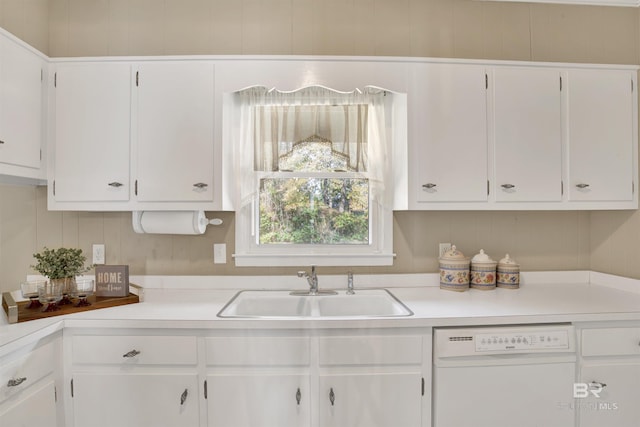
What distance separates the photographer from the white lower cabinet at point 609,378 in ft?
5.18

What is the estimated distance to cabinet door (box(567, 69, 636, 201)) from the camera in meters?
1.90

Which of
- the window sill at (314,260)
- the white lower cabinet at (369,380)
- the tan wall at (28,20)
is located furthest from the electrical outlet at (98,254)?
the white lower cabinet at (369,380)

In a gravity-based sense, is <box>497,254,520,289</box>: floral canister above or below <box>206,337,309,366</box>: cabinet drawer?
above

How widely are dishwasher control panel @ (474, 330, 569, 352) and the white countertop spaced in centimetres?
5

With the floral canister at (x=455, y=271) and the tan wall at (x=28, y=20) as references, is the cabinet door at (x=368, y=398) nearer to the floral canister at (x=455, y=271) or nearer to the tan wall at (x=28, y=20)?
the floral canister at (x=455, y=271)

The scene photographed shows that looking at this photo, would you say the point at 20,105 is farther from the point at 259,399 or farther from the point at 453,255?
the point at 453,255

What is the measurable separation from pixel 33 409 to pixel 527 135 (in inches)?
99.9

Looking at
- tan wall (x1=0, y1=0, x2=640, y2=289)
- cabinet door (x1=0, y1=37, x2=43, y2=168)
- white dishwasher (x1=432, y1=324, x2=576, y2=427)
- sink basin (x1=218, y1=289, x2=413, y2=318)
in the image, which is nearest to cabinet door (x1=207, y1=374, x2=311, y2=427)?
sink basin (x1=218, y1=289, x2=413, y2=318)

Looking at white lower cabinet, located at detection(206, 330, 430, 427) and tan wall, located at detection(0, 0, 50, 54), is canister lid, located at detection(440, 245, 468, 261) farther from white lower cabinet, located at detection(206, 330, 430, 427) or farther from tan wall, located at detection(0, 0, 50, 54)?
tan wall, located at detection(0, 0, 50, 54)

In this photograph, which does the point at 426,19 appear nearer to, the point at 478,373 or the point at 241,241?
the point at 241,241

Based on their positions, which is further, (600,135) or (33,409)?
(600,135)

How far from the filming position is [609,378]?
159 cm

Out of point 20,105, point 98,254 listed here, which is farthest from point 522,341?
point 20,105

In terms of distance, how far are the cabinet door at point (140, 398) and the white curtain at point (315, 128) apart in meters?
0.97
